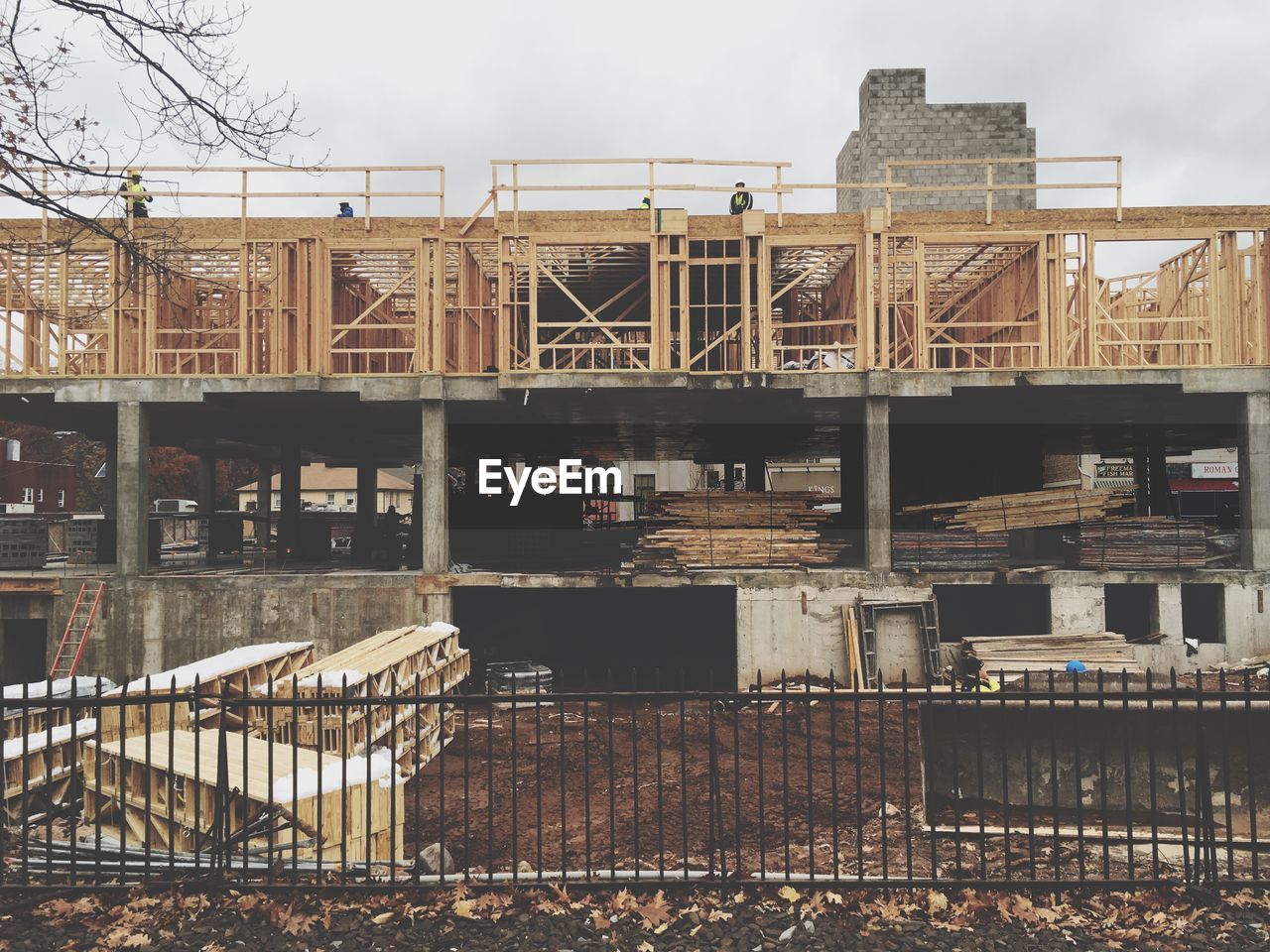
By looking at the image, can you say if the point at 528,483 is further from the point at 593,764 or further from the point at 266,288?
the point at 593,764

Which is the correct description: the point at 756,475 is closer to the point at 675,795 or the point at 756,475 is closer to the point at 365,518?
the point at 365,518

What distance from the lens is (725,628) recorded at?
68.8 feet

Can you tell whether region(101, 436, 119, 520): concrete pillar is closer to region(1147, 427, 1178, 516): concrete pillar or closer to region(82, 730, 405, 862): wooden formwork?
region(82, 730, 405, 862): wooden formwork

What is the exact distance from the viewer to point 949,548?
1789cm

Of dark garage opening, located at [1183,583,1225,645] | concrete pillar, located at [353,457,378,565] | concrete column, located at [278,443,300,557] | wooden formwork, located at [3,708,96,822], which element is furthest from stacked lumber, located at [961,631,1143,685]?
concrete column, located at [278,443,300,557]

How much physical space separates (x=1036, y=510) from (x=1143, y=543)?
2210mm

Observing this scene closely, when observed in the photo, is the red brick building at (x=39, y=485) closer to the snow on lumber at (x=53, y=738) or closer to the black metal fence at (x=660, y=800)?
the black metal fence at (x=660, y=800)

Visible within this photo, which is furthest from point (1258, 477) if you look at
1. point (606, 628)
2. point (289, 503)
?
point (289, 503)

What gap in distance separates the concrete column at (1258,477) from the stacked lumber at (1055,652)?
160 inches

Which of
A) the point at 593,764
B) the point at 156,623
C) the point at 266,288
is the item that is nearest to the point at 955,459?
the point at 593,764

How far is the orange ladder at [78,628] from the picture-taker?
17172 millimetres

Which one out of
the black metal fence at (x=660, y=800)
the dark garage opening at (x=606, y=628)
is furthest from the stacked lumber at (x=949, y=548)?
the black metal fence at (x=660, y=800)

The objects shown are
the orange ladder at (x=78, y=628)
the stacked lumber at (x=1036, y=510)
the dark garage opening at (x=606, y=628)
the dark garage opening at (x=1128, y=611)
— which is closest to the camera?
the orange ladder at (x=78, y=628)

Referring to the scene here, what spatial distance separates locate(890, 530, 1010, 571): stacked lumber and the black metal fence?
22.2ft
